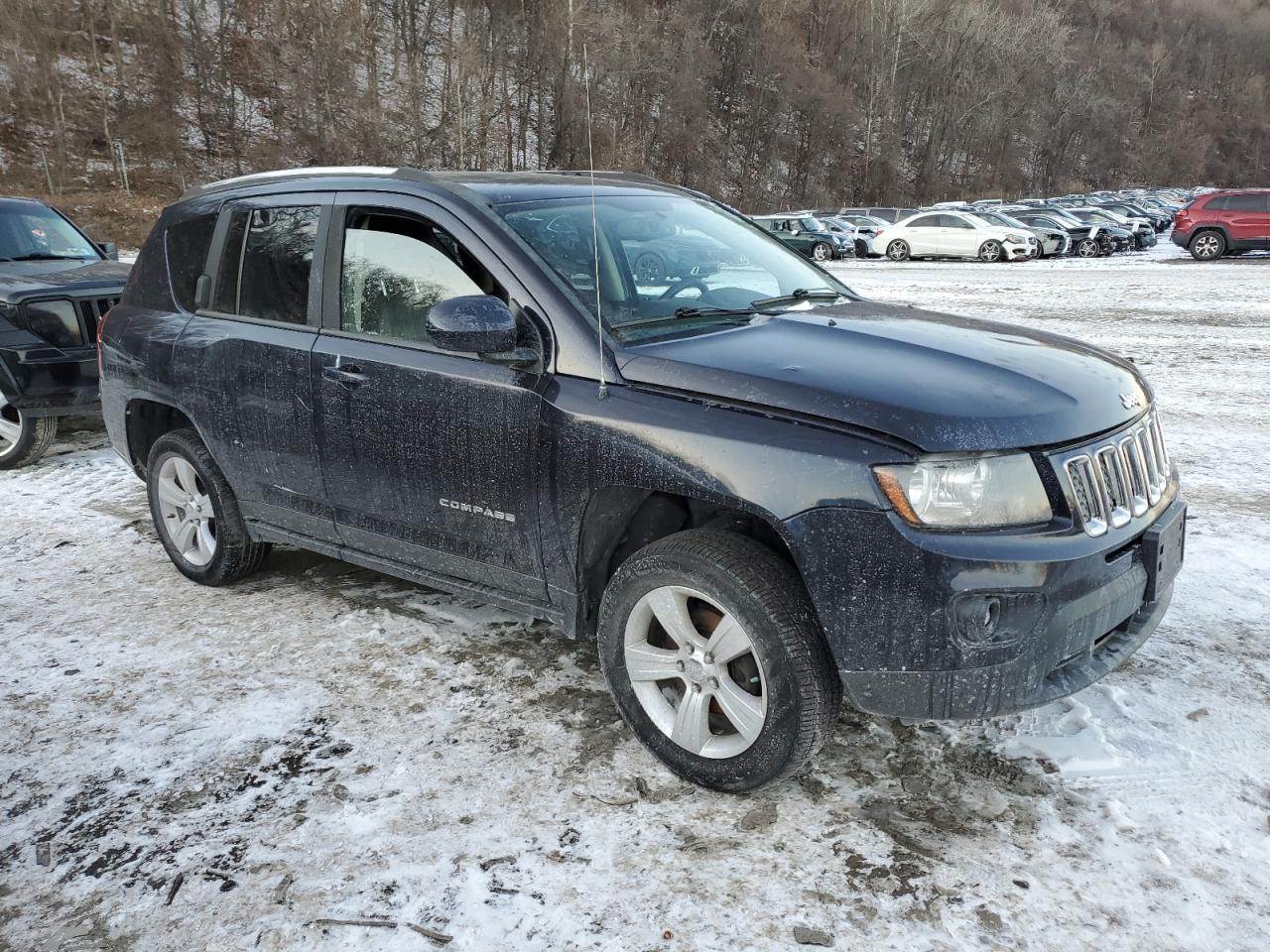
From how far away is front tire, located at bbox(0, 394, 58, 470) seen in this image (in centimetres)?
700

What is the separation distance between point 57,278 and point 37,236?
131cm

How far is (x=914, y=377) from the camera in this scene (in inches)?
113

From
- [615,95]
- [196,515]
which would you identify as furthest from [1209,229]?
[615,95]

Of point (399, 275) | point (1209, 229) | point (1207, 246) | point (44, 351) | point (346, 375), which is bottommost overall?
point (44, 351)

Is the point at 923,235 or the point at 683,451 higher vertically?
the point at 923,235

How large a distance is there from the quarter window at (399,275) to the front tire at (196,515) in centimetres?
127

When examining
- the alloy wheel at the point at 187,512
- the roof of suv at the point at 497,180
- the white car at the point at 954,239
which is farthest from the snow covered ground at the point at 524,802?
the white car at the point at 954,239

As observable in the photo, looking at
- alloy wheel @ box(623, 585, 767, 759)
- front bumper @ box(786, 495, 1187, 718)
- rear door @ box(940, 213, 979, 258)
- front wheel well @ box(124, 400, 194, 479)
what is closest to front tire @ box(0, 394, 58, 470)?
front wheel well @ box(124, 400, 194, 479)

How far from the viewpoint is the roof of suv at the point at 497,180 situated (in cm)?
368

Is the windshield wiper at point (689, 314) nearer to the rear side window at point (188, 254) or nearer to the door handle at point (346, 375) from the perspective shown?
the door handle at point (346, 375)

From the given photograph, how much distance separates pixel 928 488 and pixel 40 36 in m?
51.5

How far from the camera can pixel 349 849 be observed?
2.79 m

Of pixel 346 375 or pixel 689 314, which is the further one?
pixel 346 375

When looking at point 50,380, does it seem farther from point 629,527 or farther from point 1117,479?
point 1117,479
